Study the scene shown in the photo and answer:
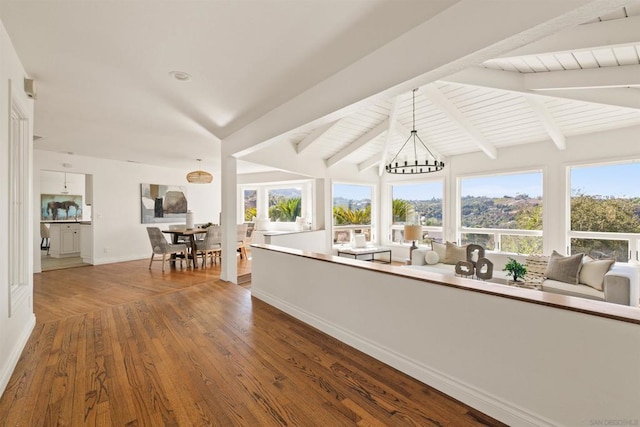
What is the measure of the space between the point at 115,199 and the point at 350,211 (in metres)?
5.85

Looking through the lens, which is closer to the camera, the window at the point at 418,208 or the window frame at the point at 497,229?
the window frame at the point at 497,229

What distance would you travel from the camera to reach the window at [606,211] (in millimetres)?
4613

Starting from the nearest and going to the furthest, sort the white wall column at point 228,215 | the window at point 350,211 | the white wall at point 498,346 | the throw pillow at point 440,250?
the white wall at point 498,346 → the white wall column at point 228,215 → the throw pillow at point 440,250 → the window at point 350,211

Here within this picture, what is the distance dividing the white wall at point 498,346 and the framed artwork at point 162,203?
6718mm

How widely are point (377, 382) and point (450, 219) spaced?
5.65 metres

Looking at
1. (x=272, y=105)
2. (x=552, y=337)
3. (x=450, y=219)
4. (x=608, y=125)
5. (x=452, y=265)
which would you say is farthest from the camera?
(x=450, y=219)

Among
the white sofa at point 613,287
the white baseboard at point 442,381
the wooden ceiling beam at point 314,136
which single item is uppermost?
the wooden ceiling beam at point 314,136

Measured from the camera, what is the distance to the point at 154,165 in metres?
7.68

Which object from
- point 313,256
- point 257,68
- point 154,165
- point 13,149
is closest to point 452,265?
point 313,256

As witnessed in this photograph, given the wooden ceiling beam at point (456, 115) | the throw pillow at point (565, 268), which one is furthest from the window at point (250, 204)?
the throw pillow at point (565, 268)

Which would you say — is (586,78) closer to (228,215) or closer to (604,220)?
(604,220)

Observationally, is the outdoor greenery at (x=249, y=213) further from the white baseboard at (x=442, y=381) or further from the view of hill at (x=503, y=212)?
the white baseboard at (x=442, y=381)

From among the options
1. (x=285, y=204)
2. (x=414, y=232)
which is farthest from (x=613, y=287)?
(x=285, y=204)

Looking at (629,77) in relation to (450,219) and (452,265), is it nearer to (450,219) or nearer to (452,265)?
(452,265)
